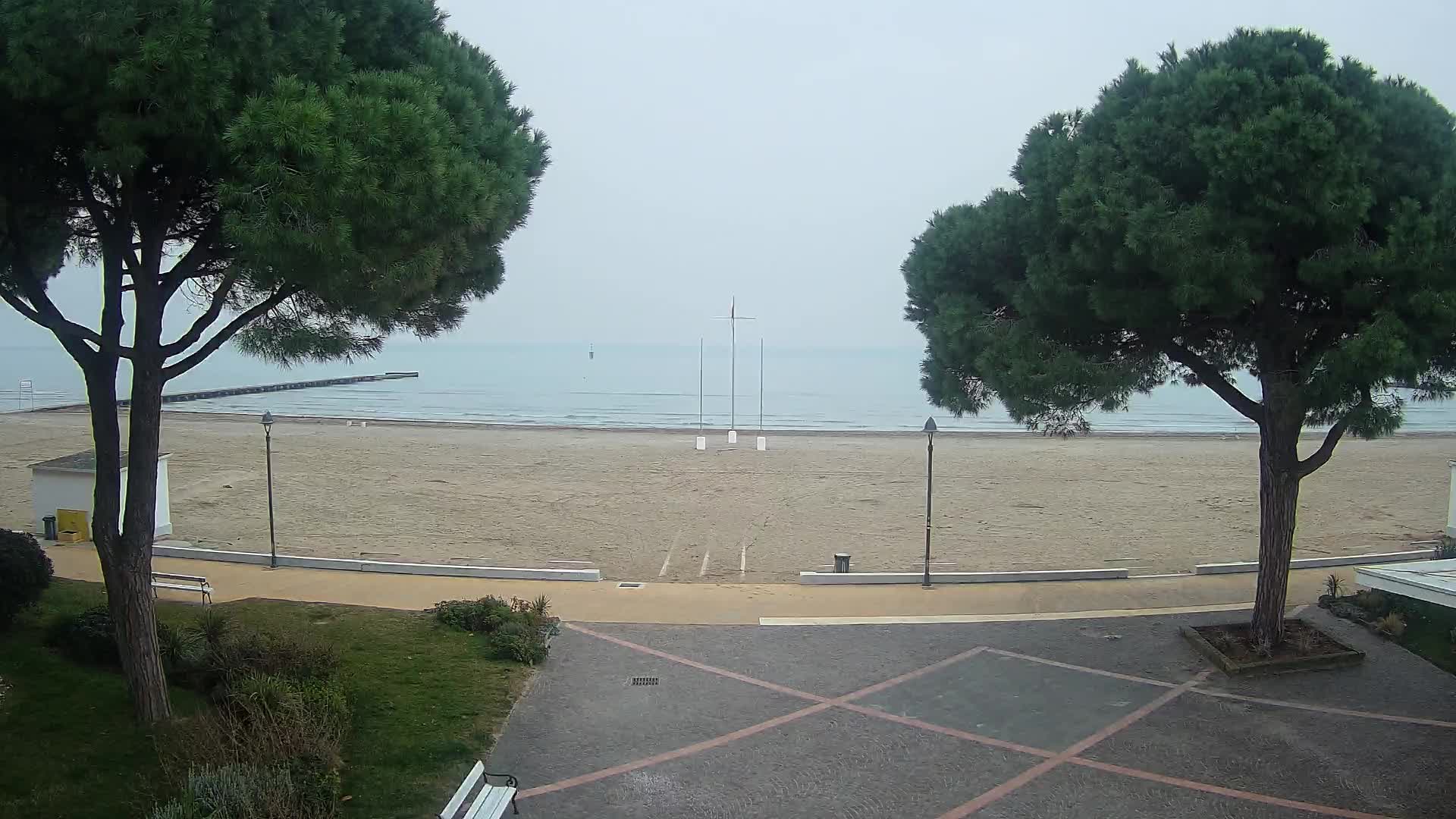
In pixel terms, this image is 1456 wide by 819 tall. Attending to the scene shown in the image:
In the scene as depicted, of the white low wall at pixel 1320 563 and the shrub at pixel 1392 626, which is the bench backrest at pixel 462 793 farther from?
the white low wall at pixel 1320 563

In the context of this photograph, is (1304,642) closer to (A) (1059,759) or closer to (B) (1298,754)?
(B) (1298,754)

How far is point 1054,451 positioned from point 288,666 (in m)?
33.1

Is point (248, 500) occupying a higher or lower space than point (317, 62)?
lower

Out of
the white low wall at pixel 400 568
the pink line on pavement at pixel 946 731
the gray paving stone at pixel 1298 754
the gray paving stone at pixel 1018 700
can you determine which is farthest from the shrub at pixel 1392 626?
the white low wall at pixel 400 568

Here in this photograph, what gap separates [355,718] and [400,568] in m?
7.12

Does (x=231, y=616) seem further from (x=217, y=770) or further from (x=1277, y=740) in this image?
(x=1277, y=740)

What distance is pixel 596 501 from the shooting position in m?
24.7

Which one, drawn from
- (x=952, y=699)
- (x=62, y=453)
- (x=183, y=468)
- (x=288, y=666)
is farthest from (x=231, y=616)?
(x=62, y=453)

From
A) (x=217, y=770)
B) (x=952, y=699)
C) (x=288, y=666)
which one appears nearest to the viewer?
(x=217, y=770)

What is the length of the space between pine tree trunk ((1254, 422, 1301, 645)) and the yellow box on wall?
1873cm

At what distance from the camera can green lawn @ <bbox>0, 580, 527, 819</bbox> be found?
6609mm

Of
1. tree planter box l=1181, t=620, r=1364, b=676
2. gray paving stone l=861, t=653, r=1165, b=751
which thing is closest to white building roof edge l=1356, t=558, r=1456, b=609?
tree planter box l=1181, t=620, r=1364, b=676

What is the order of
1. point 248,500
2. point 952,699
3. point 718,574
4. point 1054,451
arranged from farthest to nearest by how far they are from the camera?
1. point 1054,451
2. point 248,500
3. point 718,574
4. point 952,699

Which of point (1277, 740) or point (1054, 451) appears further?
point (1054, 451)
